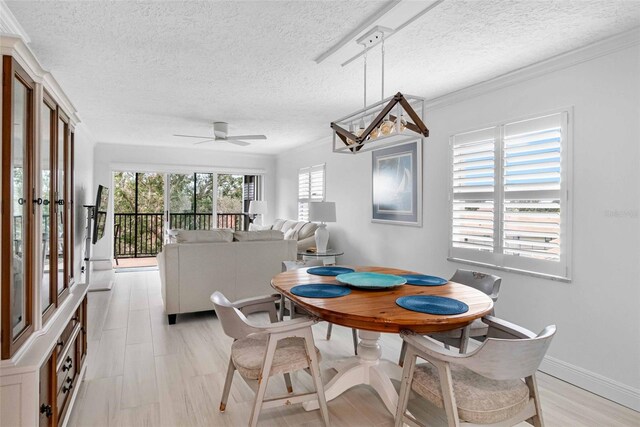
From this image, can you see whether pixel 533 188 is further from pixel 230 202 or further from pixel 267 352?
pixel 230 202

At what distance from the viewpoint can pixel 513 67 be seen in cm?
297

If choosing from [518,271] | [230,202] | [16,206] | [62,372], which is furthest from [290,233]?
[16,206]

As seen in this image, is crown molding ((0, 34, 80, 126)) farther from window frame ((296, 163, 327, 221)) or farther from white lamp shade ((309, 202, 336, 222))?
window frame ((296, 163, 327, 221))

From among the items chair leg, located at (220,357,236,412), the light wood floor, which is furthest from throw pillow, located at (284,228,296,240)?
chair leg, located at (220,357,236,412)

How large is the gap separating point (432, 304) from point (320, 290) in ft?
2.07

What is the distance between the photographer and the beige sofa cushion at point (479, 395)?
1.51 metres

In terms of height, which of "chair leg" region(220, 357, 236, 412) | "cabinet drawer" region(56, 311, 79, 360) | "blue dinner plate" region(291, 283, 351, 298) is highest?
"blue dinner plate" region(291, 283, 351, 298)

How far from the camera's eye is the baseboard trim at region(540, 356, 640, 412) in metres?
2.34

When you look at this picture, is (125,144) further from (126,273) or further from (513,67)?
(513,67)

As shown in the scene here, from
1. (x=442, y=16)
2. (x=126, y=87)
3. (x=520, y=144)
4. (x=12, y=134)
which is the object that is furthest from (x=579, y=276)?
(x=126, y=87)

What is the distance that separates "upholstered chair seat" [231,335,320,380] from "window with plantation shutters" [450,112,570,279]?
6.58ft

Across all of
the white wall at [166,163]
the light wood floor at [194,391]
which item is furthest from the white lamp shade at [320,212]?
the white wall at [166,163]

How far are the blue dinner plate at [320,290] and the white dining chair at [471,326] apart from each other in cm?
56

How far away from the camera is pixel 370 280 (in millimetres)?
2363
